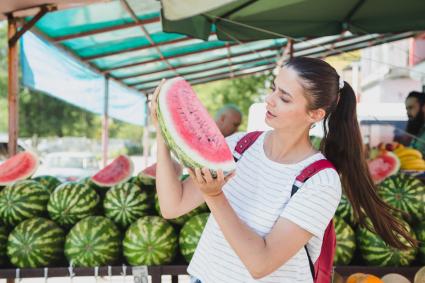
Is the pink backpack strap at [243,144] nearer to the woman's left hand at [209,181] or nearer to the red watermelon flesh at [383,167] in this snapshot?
the woman's left hand at [209,181]

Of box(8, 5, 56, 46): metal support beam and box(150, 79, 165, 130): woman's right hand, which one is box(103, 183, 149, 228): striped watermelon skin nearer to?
box(150, 79, 165, 130): woman's right hand

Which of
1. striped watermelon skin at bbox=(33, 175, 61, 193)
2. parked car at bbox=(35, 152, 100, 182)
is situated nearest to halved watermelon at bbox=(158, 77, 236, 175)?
striped watermelon skin at bbox=(33, 175, 61, 193)

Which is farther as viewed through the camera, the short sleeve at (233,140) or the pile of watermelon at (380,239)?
the pile of watermelon at (380,239)

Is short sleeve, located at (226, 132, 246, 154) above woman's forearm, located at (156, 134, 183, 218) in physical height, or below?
above

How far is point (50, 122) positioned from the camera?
92.5 feet

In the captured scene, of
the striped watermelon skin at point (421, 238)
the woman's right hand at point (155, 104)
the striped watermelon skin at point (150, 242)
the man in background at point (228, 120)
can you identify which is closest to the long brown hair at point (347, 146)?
the woman's right hand at point (155, 104)

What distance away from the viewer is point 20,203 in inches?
127

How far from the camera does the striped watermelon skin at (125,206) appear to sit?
325 cm

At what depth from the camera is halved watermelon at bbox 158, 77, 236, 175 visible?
56.4 inches

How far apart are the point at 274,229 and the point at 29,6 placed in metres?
3.50

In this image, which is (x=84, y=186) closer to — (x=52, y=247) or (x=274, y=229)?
(x=52, y=247)

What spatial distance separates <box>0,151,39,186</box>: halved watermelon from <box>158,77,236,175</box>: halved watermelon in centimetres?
226

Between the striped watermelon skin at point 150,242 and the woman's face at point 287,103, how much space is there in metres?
1.63

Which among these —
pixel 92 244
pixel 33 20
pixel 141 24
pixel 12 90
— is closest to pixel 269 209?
pixel 92 244
